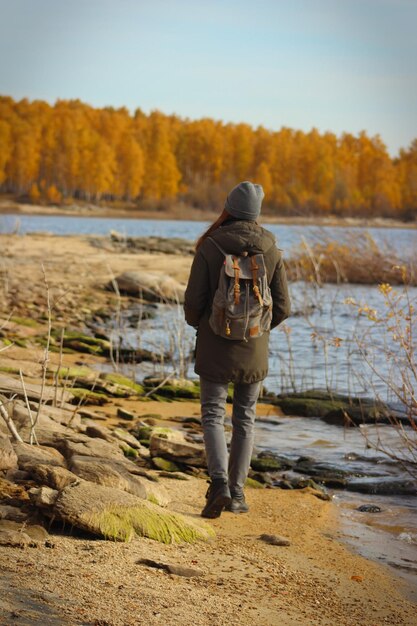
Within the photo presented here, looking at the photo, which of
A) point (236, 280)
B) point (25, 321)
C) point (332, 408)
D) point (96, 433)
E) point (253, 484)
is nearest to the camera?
point (236, 280)

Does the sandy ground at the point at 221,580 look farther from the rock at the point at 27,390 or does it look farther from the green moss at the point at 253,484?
the rock at the point at 27,390

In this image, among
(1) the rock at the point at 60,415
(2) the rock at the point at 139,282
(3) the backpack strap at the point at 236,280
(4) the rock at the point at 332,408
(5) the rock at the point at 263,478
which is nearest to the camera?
(3) the backpack strap at the point at 236,280

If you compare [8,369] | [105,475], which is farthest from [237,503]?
[8,369]

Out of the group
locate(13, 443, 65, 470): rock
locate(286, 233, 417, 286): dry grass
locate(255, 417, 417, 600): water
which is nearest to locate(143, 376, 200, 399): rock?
locate(255, 417, 417, 600): water

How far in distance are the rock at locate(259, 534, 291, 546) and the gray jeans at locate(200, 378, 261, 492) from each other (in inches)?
17.4

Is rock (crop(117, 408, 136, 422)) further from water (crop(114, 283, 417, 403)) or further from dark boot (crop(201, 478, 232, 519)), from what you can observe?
dark boot (crop(201, 478, 232, 519))

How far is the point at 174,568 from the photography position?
4.90 metres

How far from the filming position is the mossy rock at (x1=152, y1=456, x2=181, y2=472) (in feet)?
25.1

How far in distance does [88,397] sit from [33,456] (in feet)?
12.7

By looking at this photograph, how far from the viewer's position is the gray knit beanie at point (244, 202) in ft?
19.7

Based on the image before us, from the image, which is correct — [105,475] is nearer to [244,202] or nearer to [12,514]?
[12,514]

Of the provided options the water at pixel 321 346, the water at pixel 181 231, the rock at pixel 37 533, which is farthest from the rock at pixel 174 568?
the water at pixel 181 231

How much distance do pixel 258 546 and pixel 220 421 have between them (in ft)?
2.73

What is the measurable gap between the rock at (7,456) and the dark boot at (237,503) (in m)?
1.46
